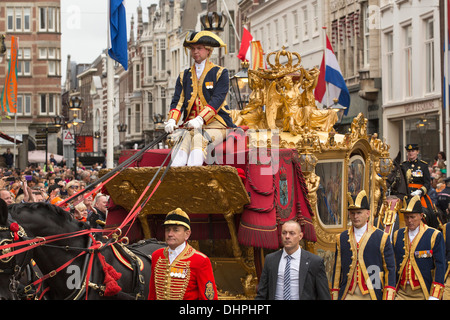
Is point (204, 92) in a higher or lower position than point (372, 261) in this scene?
higher

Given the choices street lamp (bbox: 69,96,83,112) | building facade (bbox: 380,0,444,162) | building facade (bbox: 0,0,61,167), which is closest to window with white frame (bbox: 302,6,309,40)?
building facade (bbox: 380,0,444,162)

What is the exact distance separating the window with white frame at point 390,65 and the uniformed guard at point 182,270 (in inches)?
1159

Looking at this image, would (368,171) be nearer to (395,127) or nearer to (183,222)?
(183,222)

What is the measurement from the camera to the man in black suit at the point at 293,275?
23.4ft

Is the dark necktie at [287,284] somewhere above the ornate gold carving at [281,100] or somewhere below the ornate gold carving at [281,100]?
below

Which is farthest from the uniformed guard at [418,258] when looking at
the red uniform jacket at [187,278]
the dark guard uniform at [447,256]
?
the red uniform jacket at [187,278]

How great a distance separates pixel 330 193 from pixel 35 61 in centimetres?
5785

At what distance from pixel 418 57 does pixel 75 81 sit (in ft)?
458

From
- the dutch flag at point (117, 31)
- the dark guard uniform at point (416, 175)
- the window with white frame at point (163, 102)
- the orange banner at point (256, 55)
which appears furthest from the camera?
the window with white frame at point (163, 102)

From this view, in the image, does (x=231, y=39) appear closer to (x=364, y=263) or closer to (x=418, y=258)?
(x=418, y=258)

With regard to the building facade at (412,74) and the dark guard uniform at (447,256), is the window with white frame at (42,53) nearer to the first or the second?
the building facade at (412,74)

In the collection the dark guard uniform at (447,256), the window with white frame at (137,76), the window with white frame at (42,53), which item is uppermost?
the window with white frame at (137,76)

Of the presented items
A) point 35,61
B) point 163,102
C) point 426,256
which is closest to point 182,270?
point 426,256

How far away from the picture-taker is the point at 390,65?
36.2 metres
